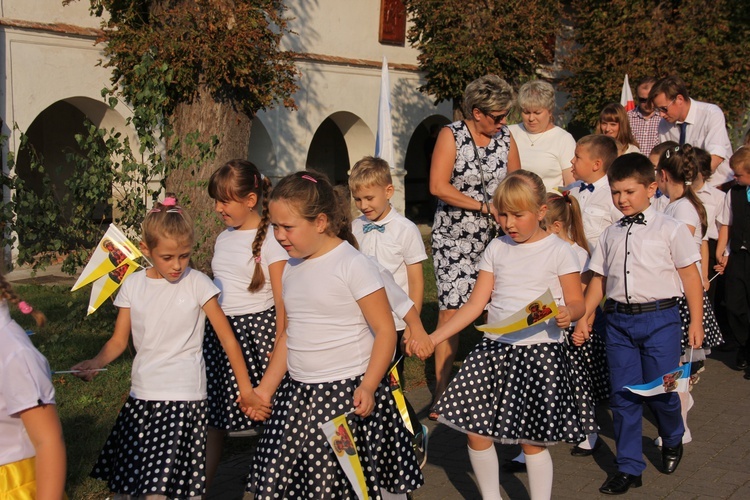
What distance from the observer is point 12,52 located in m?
13.5

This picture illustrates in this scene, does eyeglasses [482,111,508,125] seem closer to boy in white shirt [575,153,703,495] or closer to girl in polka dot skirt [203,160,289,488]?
boy in white shirt [575,153,703,495]

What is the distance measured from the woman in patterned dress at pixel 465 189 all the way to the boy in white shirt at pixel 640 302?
117 centimetres

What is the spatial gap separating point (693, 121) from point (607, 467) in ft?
13.0

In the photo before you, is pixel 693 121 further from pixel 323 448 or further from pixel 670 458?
pixel 323 448

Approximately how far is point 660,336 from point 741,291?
11.3 feet

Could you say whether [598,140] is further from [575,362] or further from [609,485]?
[609,485]

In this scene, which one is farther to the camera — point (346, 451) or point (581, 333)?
point (581, 333)

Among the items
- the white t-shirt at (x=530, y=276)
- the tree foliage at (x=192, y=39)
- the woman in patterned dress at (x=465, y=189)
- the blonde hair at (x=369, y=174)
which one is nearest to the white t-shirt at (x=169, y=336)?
the white t-shirt at (x=530, y=276)

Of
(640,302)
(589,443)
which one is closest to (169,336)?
(640,302)

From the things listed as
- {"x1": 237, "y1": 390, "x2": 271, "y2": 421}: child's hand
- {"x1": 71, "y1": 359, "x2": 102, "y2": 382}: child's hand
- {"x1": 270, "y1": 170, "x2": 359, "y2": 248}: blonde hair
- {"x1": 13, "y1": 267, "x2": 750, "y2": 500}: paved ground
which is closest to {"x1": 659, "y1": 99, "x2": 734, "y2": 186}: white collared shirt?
{"x1": 13, "y1": 267, "x2": 750, "y2": 500}: paved ground

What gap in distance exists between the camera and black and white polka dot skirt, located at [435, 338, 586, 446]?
464 cm

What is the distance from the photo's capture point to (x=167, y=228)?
13.8 feet

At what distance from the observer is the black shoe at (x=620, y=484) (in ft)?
17.0

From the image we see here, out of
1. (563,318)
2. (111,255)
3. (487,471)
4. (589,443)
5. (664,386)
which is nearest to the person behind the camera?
(563,318)
